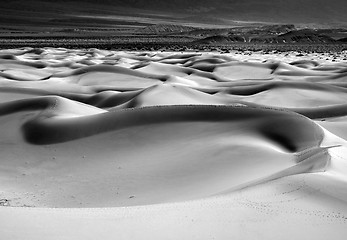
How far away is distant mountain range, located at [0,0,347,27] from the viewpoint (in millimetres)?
91125

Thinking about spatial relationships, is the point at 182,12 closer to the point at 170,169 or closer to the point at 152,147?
the point at 152,147

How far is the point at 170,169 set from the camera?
528cm

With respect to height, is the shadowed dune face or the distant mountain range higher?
the shadowed dune face

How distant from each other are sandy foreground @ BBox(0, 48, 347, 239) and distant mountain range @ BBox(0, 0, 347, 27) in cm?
7521

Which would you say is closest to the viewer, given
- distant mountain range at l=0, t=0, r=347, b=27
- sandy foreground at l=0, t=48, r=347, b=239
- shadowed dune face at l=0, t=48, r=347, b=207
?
sandy foreground at l=0, t=48, r=347, b=239

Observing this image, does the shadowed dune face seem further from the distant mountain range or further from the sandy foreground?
the distant mountain range

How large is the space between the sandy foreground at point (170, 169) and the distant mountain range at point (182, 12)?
75206 millimetres

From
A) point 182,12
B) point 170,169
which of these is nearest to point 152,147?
point 170,169

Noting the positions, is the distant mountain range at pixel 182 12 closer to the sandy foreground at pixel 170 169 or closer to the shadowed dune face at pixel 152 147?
the shadowed dune face at pixel 152 147

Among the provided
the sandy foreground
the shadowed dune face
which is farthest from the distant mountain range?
the sandy foreground

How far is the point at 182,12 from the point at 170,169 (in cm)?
13042

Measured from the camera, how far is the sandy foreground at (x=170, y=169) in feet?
10.1

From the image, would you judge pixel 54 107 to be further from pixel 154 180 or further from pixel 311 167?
pixel 311 167

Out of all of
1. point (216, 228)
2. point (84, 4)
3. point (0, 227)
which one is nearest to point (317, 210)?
point (216, 228)
